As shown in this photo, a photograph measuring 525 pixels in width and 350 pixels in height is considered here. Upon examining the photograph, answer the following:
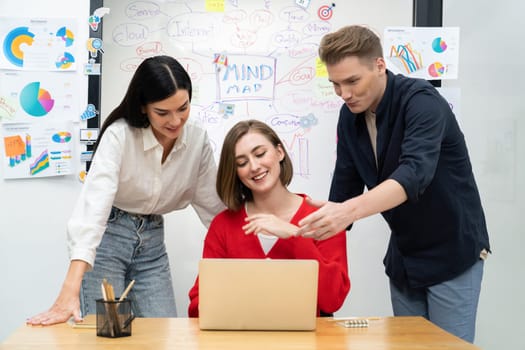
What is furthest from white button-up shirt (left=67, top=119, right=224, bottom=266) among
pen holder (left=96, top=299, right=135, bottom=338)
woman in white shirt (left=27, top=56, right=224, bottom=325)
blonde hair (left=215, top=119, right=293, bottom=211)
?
pen holder (left=96, top=299, right=135, bottom=338)

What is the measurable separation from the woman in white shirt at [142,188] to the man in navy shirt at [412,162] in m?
0.51

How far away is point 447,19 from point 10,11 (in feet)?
6.66

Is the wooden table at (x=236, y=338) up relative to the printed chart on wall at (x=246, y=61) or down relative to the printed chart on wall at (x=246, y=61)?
down

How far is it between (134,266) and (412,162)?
105cm

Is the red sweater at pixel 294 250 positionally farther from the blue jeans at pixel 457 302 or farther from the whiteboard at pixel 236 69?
the whiteboard at pixel 236 69

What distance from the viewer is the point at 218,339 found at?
153cm

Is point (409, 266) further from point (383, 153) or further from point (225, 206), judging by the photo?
point (225, 206)

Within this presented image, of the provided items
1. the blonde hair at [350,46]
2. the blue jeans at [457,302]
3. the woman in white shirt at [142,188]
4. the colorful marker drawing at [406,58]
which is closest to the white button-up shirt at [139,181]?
the woman in white shirt at [142,188]

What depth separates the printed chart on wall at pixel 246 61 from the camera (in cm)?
288

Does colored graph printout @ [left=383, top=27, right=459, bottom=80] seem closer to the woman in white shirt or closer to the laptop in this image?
the woman in white shirt

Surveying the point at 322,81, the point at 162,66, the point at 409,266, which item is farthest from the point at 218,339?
the point at 322,81

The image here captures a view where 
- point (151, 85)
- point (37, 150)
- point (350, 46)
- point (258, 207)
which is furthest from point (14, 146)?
point (350, 46)

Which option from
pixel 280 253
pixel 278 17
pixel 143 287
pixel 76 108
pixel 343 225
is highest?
pixel 278 17

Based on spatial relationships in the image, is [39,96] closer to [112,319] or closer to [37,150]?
[37,150]
